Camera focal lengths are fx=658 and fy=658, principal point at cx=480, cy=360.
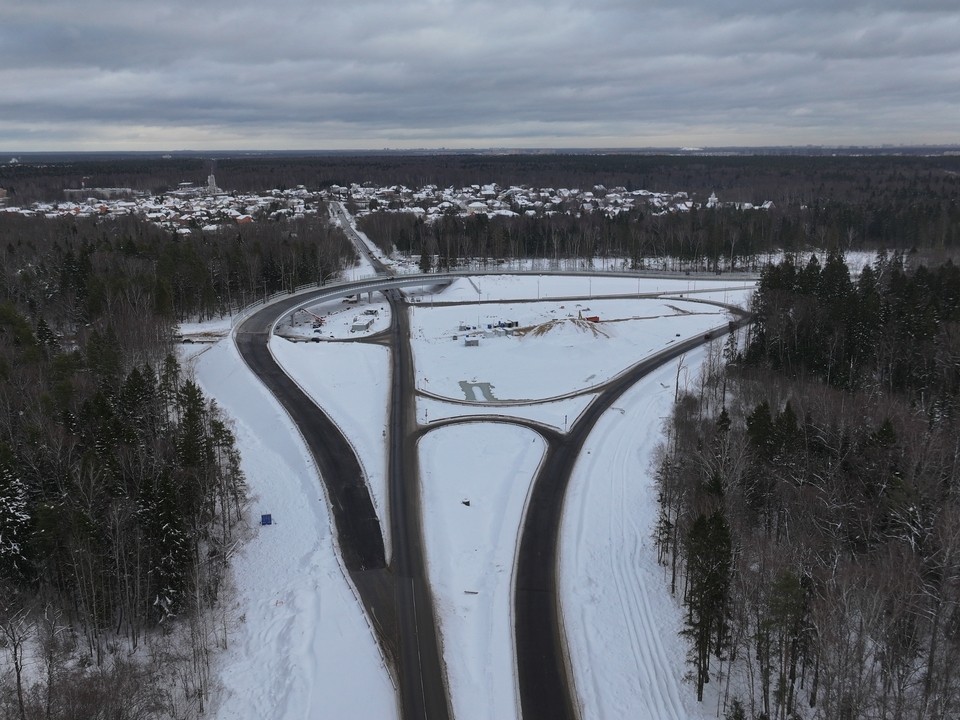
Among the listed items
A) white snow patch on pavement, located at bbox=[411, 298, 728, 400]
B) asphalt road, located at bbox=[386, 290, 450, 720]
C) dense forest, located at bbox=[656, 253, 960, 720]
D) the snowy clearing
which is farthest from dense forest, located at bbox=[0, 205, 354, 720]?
white snow patch on pavement, located at bbox=[411, 298, 728, 400]

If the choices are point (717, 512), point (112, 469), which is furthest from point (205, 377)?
point (717, 512)

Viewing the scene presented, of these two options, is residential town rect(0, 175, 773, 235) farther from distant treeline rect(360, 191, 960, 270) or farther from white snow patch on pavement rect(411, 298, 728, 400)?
white snow patch on pavement rect(411, 298, 728, 400)

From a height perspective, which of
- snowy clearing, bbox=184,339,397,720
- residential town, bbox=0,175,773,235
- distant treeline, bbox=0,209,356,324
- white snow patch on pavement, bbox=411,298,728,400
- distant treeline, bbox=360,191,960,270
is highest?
residential town, bbox=0,175,773,235

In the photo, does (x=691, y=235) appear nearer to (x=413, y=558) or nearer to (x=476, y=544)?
(x=476, y=544)

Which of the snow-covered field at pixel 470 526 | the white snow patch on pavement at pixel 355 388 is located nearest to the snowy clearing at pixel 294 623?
the snow-covered field at pixel 470 526

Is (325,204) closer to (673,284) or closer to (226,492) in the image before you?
(673,284)

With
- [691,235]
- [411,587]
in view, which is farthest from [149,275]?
[691,235]
